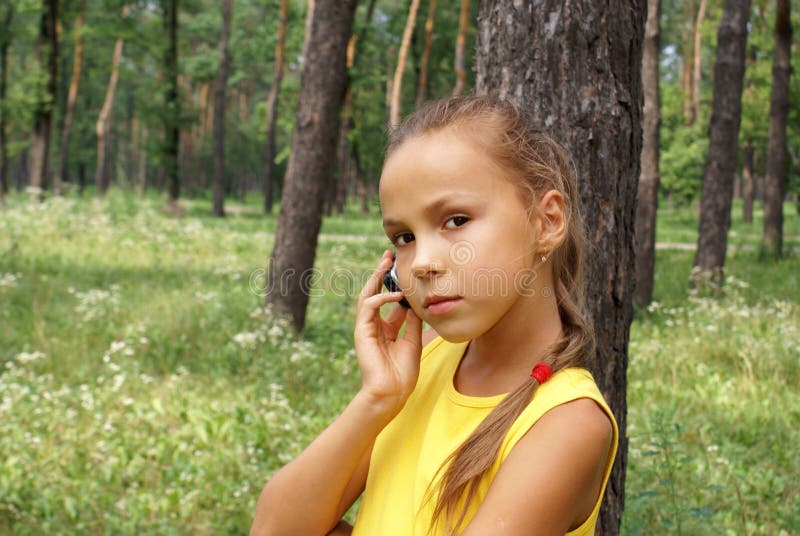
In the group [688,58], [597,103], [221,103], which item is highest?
[688,58]

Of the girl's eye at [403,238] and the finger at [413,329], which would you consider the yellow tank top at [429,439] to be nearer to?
the finger at [413,329]

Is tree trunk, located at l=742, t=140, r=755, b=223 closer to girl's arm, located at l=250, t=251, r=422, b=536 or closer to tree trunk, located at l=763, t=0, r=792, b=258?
tree trunk, located at l=763, t=0, r=792, b=258

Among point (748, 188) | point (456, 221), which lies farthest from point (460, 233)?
point (748, 188)

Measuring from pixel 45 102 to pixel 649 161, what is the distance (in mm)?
16436

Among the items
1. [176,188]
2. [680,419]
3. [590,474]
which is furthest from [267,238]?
[590,474]

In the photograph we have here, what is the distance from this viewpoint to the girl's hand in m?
1.53

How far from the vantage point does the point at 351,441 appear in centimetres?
152

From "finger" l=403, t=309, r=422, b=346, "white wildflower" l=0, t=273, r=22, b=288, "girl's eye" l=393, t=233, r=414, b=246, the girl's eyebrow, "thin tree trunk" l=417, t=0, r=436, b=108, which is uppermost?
"thin tree trunk" l=417, t=0, r=436, b=108

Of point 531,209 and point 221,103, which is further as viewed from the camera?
point 221,103

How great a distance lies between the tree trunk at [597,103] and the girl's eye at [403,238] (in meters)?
1.10

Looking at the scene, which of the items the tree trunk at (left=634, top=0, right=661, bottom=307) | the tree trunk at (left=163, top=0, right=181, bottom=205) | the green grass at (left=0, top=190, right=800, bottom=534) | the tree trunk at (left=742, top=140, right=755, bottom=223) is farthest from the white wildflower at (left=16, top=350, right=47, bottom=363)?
the tree trunk at (left=742, top=140, right=755, bottom=223)

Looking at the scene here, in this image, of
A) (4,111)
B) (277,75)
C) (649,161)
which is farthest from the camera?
(277,75)

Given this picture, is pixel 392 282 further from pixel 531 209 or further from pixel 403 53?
pixel 403 53

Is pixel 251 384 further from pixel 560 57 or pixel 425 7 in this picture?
pixel 425 7
